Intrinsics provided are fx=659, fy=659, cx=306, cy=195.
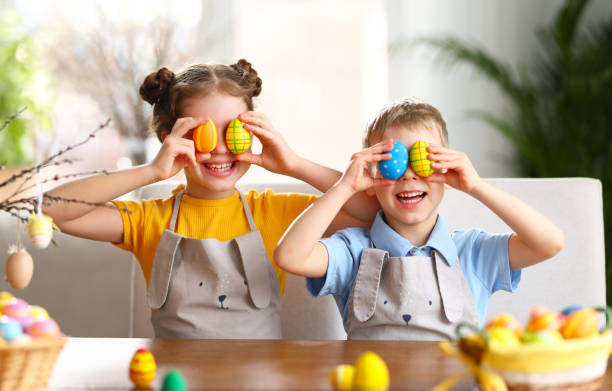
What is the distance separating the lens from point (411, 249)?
155 cm

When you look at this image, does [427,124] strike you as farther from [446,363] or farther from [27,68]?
[27,68]

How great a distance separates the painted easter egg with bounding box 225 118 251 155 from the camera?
5.17 feet

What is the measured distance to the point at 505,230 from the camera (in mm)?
1878

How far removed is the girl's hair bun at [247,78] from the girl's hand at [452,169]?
535mm

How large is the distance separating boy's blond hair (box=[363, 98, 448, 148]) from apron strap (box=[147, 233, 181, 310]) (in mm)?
544

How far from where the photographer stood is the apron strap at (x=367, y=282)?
1.49 m

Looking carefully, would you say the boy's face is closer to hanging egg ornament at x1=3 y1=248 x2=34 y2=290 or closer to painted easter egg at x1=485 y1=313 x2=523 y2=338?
painted easter egg at x1=485 y1=313 x2=523 y2=338

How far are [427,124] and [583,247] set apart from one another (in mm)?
663

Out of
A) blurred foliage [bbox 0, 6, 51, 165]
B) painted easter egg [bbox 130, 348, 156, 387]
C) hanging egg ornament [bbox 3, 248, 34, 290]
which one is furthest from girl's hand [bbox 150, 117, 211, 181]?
blurred foliage [bbox 0, 6, 51, 165]

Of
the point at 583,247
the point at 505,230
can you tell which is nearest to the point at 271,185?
the point at 505,230

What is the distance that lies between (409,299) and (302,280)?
0.50m

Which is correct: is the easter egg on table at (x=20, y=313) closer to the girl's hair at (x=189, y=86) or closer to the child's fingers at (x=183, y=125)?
the child's fingers at (x=183, y=125)

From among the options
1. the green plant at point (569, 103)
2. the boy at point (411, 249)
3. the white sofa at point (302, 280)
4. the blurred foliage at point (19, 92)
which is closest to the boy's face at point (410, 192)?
the boy at point (411, 249)

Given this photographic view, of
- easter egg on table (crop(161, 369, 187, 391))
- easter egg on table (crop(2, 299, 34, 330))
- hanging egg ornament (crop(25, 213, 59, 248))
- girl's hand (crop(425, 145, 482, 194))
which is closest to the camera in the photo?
easter egg on table (crop(161, 369, 187, 391))
